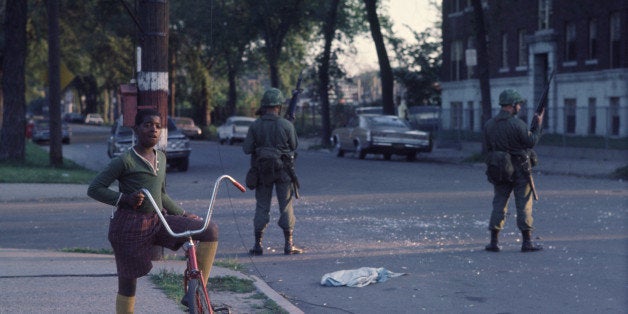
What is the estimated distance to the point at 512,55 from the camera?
48562 millimetres

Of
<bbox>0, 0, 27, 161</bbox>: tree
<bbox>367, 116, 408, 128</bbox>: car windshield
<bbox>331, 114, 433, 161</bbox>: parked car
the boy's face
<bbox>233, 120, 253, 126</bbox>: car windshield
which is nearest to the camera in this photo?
the boy's face

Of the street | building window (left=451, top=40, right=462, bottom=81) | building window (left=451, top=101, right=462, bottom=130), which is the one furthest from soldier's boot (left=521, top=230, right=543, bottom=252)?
building window (left=451, top=40, right=462, bottom=81)

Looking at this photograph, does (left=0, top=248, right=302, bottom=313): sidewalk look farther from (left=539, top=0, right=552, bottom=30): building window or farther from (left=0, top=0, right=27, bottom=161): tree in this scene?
(left=539, top=0, right=552, bottom=30): building window

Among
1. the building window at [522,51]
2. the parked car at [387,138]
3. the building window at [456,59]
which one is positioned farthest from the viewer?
the building window at [456,59]

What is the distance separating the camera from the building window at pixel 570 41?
143 ft

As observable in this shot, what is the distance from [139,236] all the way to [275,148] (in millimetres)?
5662

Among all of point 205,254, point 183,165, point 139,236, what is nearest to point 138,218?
point 139,236

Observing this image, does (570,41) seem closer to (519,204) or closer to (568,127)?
(568,127)

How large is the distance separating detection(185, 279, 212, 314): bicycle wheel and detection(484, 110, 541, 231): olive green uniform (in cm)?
654

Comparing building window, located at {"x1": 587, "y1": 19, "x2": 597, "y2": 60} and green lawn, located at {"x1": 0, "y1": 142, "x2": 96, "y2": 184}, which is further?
building window, located at {"x1": 587, "y1": 19, "x2": 597, "y2": 60}

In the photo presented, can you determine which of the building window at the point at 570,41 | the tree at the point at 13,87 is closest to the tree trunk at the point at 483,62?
the building window at the point at 570,41

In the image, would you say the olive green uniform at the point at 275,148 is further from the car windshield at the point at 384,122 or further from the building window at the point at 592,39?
the building window at the point at 592,39

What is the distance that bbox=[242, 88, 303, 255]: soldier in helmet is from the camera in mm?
12008

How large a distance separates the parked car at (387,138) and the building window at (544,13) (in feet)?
38.5
